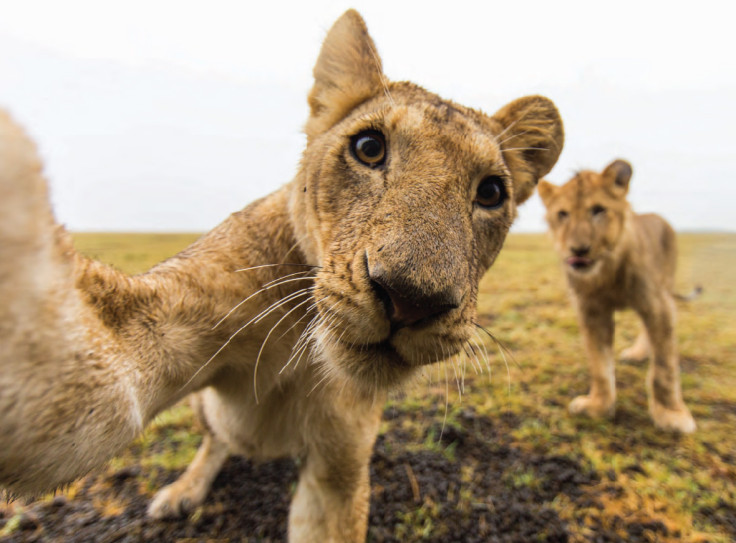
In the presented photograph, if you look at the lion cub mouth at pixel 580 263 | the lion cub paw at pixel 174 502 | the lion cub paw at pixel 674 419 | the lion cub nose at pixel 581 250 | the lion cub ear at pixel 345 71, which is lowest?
the lion cub paw at pixel 674 419

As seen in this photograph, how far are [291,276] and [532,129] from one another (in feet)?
5.68

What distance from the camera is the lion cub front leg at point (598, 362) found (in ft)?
15.4

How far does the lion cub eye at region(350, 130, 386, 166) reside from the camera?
2.17 metres

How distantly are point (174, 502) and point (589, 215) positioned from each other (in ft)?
14.7

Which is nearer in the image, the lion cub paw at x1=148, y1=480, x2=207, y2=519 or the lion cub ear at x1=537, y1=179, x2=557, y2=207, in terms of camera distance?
the lion cub paw at x1=148, y1=480, x2=207, y2=519

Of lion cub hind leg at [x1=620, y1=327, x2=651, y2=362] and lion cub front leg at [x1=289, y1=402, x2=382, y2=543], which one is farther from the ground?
lion cub front leg at [x1=289, y1=402, x2=382, y2=543]

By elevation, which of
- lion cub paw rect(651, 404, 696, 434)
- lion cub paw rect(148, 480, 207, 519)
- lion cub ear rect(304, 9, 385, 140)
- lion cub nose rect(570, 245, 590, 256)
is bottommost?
lion cub paw rect(651, 404, 696, 434)

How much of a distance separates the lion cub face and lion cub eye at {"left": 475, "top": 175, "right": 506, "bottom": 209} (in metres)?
2.75

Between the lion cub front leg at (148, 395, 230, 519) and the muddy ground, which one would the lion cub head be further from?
the lion cub front leg at (148, 395, 230, 519)

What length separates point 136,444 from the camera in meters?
3.86

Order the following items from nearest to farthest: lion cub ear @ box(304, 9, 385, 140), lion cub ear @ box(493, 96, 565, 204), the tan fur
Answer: the tan fur → lion cub ear @ box(304, 9, 385, 140) → lion cub ear @ box(493, 96, 565, 204)

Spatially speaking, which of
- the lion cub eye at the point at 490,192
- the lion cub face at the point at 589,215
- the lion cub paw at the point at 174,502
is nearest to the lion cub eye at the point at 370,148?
the lion cub eye at the point at 490,192

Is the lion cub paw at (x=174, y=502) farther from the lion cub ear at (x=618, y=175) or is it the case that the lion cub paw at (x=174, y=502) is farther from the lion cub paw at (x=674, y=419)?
the lion cub ear at (x=618, y=175)

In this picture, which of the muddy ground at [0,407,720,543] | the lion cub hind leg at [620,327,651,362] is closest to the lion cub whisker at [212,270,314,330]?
the muddy ground at [0,407,720,543]
